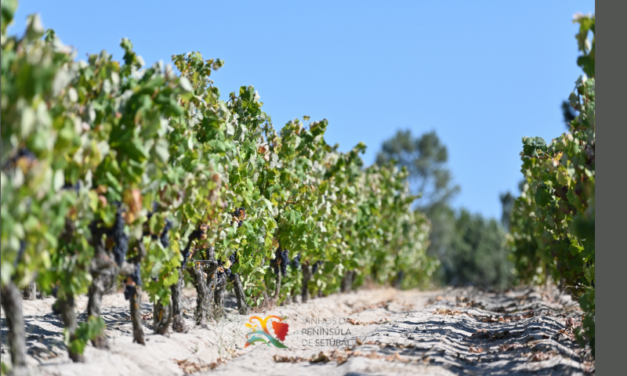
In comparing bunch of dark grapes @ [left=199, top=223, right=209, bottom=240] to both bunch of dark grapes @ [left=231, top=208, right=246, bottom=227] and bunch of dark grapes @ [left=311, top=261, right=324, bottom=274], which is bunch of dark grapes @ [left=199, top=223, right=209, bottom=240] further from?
bunch of dark grapes @ [left=311, top=261, right=324, bottom=274]

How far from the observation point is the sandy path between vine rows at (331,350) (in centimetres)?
609

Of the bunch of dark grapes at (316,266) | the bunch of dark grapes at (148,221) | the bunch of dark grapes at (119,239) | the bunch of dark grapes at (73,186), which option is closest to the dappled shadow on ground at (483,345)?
the bunch of dark grapes at (148,221)

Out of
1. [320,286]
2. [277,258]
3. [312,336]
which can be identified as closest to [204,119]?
[312,336]

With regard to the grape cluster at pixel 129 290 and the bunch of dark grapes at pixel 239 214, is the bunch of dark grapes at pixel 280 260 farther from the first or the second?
the grape cluster at pixel 129 290

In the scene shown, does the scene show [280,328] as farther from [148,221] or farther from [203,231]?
[148,221]

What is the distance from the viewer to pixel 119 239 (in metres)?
5.99

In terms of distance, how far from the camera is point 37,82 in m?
4.19

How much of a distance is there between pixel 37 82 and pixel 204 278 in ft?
15.8

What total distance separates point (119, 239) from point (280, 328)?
4.50m

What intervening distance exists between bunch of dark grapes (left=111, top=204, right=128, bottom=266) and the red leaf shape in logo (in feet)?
12.4

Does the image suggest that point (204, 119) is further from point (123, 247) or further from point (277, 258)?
point (277, 258)

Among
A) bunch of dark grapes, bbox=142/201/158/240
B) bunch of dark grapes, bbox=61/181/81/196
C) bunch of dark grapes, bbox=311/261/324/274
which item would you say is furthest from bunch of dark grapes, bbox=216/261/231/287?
bunch of dark grapes, bbox=311/261/324/274

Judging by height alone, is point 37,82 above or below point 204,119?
below

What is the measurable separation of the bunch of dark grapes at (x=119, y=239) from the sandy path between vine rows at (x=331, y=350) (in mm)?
973
